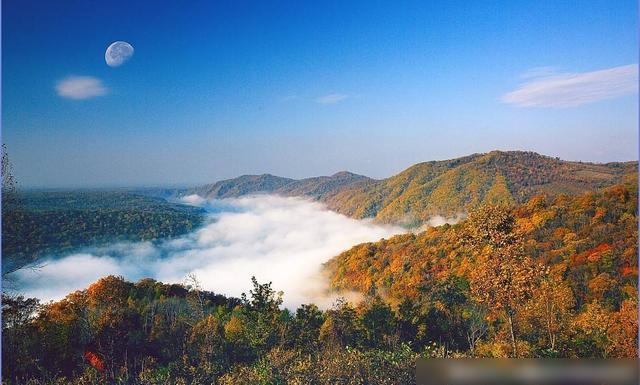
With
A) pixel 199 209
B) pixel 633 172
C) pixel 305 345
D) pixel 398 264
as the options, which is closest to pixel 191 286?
pixel 199 209

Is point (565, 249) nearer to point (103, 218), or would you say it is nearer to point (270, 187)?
point (270, 187)

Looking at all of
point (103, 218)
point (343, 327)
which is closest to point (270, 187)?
point (343, 327)

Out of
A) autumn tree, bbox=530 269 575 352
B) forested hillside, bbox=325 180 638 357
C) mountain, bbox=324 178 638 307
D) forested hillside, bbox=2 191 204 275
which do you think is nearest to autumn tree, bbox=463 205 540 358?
forested hillside, bbox=325 180 638 357

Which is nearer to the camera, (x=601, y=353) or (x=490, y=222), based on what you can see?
(x=490, y=222)

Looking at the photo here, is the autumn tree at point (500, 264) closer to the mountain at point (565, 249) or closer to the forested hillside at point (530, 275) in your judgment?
the forested hillside at point (530, 275)

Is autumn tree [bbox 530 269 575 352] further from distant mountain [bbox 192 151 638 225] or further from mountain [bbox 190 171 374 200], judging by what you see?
distant mountain [bbox 192 151 638 225]

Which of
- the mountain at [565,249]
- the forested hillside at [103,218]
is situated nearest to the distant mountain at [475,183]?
the mountain at [565,249]

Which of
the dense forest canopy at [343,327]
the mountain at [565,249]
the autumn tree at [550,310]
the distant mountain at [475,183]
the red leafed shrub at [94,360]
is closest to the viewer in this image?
the dense forest canopy at [343,327]

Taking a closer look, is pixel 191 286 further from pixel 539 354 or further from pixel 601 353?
pixel 601 353

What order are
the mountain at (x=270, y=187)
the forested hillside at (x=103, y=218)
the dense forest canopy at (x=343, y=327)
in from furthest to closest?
the forested hillside at (x=103, y=218)
the mountain at (x=270, y=187)
the dense forest canopy at (x=343, y=327)
